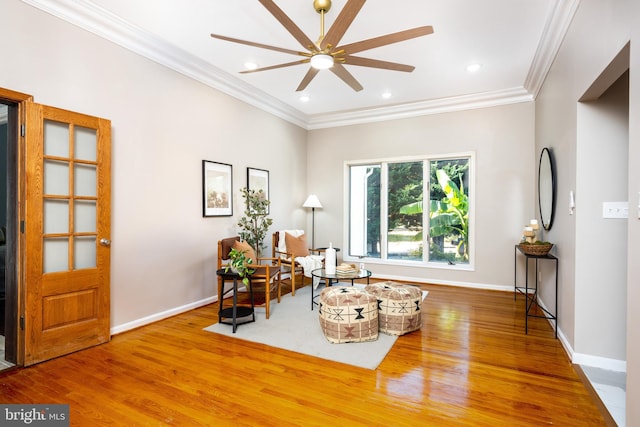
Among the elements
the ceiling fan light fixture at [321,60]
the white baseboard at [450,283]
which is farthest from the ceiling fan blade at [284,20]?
the white baseboard at [450,283]

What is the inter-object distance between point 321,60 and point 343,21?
506 mm

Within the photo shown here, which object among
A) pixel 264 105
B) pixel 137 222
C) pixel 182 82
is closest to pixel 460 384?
pixel 137 222

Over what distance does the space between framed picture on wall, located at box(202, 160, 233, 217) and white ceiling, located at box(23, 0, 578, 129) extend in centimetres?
115

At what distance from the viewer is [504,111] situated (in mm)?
5109

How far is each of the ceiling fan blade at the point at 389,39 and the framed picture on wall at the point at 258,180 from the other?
9.66ft

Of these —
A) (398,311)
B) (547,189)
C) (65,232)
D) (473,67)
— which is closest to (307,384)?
(398,311)

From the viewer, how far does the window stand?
5516 millimetres

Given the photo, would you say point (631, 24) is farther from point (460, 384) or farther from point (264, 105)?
point (264, 105)

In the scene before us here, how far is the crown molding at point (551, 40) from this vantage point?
9.32 ft

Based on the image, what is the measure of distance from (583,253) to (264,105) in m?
4.68

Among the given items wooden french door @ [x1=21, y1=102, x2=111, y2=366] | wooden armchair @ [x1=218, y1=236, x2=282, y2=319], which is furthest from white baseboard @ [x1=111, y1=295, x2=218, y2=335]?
wooden armchair @ [x1=218, y1=236, x2=282, y2=319]

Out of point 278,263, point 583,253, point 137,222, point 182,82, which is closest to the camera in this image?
point 583,253

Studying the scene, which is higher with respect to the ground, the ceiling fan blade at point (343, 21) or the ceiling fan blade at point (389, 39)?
the ceiling fan blade at point (343, 21)

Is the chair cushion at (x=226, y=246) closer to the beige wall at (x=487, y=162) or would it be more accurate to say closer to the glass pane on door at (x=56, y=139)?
the glass pane on door at (x=56, y=139)
